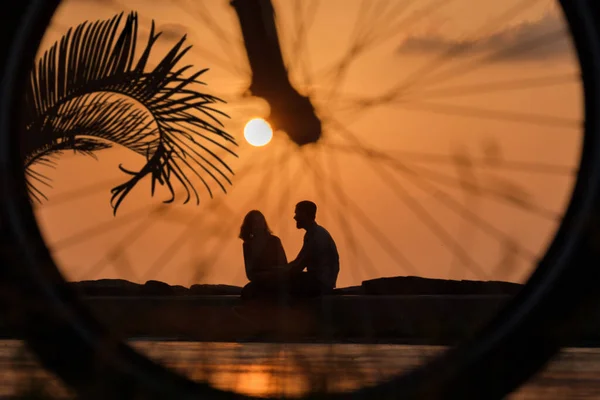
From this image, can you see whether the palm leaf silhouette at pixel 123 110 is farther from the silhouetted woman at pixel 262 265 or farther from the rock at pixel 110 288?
the rock at pixel 110 288

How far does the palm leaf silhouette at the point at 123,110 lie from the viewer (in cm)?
400

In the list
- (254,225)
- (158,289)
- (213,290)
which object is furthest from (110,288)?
(254,225)

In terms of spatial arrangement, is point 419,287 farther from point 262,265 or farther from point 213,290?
point 262,265

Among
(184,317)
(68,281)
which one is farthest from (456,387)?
(184,317)

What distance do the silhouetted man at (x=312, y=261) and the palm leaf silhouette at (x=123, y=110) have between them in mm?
1170

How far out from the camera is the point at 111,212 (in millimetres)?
3766

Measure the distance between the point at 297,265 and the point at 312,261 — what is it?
0.15 metres

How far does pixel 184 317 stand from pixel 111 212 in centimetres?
301

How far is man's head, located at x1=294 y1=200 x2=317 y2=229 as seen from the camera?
6199 mm

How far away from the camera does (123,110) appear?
546cm

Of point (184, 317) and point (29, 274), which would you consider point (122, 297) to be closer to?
point (184, 317)

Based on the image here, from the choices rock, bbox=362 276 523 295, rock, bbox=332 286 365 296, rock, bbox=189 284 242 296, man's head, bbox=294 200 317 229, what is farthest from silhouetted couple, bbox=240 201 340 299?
rock, bbox=362 276 523 295

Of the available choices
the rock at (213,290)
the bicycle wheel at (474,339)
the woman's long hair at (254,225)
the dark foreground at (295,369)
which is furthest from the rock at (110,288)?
the bicycle wheel at (474,339)

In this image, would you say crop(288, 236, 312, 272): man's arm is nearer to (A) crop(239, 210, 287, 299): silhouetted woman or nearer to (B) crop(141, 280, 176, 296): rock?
(A) crop(239, 210, 287, 299): silhouetted woman
